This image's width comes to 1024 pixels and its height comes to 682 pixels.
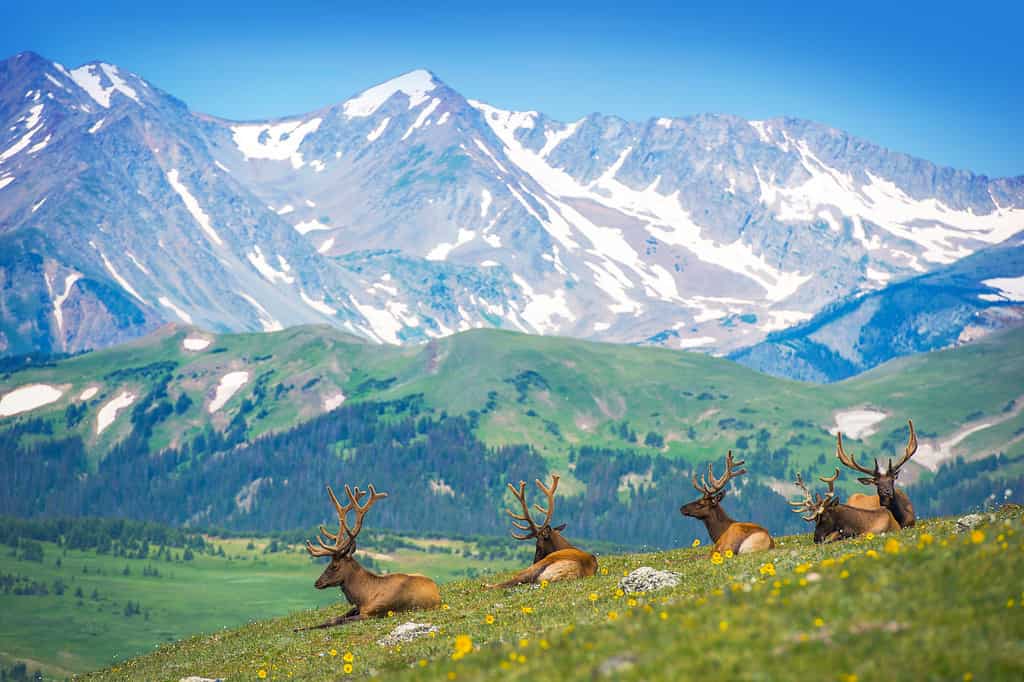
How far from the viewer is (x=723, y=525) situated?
47.1 metres

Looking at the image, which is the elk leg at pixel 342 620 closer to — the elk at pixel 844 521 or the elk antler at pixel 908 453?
the elk at pixel 844 521

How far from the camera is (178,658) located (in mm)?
44375

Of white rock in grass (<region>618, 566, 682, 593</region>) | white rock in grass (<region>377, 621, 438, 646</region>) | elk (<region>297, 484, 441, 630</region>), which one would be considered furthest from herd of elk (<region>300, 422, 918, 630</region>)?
white rock in grass (<region>618, 566, 682, 593</region>)

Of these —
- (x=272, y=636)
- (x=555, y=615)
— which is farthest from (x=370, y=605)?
(x=555, y=615)

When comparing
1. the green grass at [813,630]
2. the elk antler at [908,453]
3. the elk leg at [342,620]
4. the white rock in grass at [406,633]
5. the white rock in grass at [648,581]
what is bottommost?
the elk leg at [342,620]

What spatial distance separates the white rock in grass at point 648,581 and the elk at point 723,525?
248 inches

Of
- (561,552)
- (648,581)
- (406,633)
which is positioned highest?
(561,552)

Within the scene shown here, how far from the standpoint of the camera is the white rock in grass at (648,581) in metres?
33.5

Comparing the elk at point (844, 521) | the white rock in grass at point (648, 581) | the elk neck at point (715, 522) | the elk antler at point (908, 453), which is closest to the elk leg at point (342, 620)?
the white rock in grass at point (648, 581)

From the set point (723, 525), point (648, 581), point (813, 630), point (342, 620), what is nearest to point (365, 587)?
point (342, 620)

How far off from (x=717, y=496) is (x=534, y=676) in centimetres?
2867

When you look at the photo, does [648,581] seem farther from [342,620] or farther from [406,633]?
[342,620]

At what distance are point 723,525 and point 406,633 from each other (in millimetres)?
17214

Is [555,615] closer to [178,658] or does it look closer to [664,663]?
[664,663]
